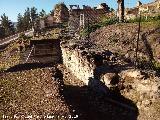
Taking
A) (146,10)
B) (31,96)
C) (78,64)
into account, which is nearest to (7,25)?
(146,10)

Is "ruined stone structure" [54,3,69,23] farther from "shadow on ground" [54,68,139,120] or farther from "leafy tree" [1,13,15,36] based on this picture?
"shadow on ground" [54,68,139,120]

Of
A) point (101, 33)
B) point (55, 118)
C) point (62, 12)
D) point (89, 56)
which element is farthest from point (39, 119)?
point (62, 12)

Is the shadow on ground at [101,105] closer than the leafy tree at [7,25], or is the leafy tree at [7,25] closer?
the shadow on ground at [101,105]

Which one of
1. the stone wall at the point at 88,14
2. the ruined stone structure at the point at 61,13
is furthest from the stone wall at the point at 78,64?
the ruined stone structure at the point at 61,13

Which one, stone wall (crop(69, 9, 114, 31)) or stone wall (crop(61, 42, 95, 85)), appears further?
stone wall (crop(69, 9, 114, 31))

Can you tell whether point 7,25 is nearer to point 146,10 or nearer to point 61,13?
point 61,13

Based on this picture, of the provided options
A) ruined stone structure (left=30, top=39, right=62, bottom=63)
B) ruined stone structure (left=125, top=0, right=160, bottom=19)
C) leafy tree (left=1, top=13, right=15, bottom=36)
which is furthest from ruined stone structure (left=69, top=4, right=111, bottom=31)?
leafy tree (left=1, top=13, right=15, bottom=36)

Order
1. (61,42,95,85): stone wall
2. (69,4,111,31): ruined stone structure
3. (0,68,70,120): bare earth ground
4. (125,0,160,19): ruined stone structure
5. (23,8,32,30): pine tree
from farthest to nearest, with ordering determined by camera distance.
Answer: (23,8,32,30): pine tree
(69,4,111,31): ruined stone structure
(125,0,160,19): ruined stone structure
(61,42,95,85): stone wall
(0,68,70,120): bare earth ground

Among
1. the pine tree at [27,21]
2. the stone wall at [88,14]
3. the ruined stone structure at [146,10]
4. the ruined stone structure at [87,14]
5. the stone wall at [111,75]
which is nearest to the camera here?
the stone wall at [111,75]

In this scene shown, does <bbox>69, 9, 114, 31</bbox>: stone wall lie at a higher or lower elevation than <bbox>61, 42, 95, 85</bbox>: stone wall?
higher

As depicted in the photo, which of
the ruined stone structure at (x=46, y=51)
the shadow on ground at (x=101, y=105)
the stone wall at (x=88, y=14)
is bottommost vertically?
the shadow on ground at (x=101, y=105)

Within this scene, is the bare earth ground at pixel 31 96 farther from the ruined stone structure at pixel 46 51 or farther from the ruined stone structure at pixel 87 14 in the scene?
the ruined stone structure at pixel 87 14

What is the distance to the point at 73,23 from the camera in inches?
1702

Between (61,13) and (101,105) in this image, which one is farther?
(61,13)
